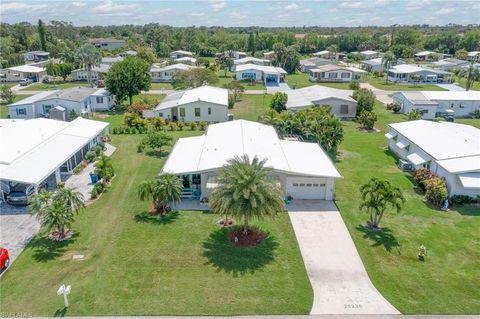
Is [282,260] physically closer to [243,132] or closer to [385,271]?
[385,271]

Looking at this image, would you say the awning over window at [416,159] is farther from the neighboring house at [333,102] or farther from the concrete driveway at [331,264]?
the neighboring house at [333,102]

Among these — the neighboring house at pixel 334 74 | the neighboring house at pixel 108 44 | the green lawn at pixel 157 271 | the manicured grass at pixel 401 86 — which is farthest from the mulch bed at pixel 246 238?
the neighboring house at pixel 108 44

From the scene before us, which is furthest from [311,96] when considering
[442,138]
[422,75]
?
[422,75]

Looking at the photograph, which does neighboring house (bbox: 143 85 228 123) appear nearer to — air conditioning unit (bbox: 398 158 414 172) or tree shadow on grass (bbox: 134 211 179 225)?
air conditioning unit (bbox: 398 158 414 172)

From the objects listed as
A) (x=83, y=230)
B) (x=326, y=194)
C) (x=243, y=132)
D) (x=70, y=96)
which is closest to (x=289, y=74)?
(x=70, y=96)

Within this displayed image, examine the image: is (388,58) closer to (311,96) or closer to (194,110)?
(311,96)

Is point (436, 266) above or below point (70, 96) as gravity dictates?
below
